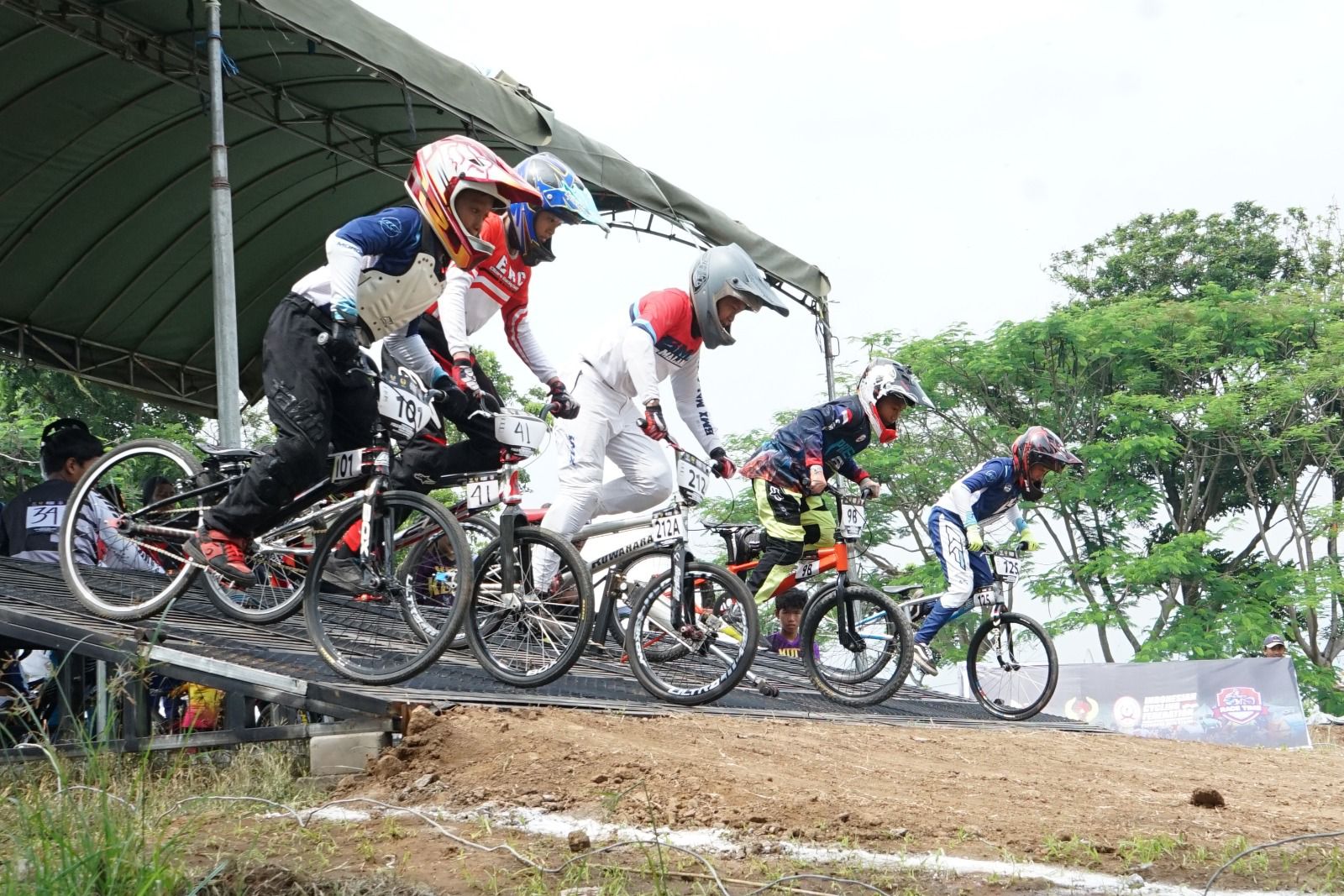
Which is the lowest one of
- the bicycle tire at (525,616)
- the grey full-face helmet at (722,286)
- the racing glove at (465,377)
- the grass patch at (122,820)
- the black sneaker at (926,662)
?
the grass patch at (122,820)

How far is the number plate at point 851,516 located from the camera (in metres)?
8.41

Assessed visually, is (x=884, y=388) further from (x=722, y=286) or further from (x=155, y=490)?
(x=155, y=490)

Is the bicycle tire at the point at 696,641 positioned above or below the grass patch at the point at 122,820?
above

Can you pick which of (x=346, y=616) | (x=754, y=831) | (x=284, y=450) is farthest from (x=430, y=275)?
(x=754, y=831)

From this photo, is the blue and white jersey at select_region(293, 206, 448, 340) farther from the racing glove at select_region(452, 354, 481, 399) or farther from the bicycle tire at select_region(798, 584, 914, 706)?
the bicycle tire at select_region(798, 584, 914, 706)

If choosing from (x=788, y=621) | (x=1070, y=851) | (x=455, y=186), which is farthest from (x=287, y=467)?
(x=788, y=621)

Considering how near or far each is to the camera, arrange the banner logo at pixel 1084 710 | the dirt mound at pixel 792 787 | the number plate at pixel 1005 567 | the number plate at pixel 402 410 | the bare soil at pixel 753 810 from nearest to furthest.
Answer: the bare soil at pixel 753 810 → the dirt mound at pixel 792 787 → the number plate at pixel 402 410 → the number plate at pixel 1005 567 → the banner logo at pixel 1084 710

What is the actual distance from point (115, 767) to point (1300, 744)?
44.6 feet

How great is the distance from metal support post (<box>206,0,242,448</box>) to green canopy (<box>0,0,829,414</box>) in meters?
0.52

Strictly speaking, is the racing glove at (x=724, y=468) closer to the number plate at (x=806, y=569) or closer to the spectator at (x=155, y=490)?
the number plate at (x=806, y=569)

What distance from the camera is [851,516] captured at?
27.8 ft

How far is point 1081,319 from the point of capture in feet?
80.6

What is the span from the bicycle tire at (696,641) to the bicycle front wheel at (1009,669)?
3.76 m

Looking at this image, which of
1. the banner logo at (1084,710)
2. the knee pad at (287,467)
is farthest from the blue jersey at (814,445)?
the banner logo at (1084,710)
